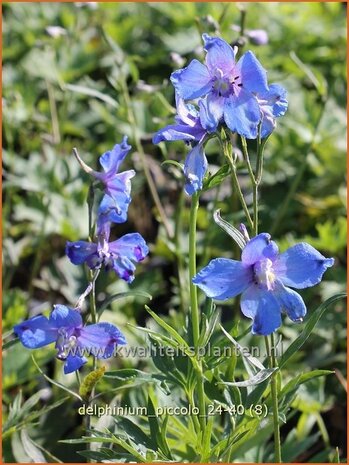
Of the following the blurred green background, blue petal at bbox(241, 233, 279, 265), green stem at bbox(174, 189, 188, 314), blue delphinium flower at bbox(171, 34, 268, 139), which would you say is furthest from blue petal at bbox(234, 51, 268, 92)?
green stem at bbox(174, 189, 188, 314)

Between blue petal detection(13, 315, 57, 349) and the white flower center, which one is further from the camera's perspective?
blue petal detection(13, 315, 57, 349)

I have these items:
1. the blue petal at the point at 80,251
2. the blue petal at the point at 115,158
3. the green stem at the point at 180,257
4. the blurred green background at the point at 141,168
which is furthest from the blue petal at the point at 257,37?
the blue petal at the point at 80,251

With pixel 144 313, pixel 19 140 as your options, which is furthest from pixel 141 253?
pixel 19 140

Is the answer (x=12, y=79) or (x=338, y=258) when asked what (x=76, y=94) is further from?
(x=338, y=258)

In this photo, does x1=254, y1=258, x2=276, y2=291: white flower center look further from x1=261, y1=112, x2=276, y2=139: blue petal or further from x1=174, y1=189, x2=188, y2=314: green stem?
x1=174, y1=189, x2=188, y2=314: green stem

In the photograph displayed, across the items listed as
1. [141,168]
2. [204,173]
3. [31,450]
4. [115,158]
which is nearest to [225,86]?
[204,173]

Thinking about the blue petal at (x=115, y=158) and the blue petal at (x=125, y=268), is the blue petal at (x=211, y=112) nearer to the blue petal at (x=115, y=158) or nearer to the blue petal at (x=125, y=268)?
the blue petal at (x=115, y=158)

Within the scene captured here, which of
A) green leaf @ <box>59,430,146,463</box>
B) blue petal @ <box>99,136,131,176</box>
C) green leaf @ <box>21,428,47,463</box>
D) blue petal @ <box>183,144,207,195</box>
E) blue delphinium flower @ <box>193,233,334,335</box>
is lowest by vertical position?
green leaf @ <box>21,428,47,463</box>
